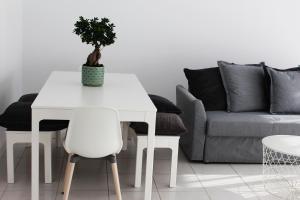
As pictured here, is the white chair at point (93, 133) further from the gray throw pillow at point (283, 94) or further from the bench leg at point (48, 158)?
the gray throw pillow at point (283, 94)

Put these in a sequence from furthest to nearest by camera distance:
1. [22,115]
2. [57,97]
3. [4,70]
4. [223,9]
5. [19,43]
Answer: [223,9]
[19,43]
[4,70]
[22,115]
[57,97]

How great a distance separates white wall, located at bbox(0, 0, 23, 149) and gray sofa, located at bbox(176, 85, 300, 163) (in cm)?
168

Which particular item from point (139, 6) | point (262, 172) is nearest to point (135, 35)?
point (139, 6)

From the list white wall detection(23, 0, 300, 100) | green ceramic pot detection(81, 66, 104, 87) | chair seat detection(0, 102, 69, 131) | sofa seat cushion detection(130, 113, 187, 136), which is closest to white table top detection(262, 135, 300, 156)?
sofa seat cushion detection(130, 113, 187, 136)

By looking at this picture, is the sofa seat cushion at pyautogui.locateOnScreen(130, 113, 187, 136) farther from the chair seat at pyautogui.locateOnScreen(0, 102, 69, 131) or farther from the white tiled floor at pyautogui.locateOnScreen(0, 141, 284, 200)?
the chair seat at pyautogui.locateOnScreen(0, 102, 69, 131)

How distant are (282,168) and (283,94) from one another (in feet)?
2.38

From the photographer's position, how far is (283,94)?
14.1 ft

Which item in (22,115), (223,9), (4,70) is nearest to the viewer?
(22,115)

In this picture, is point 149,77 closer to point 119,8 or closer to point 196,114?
point 119,8

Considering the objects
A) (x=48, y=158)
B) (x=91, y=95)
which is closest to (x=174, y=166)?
(x=91, y=95)

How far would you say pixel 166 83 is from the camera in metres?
4.96

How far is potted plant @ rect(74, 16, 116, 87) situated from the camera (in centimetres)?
337

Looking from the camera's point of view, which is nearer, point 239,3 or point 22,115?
point 22,115

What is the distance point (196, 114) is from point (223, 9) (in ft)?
5.00
